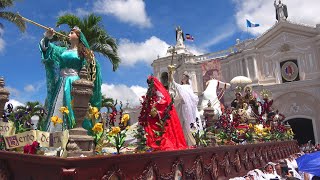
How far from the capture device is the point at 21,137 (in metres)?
4.30

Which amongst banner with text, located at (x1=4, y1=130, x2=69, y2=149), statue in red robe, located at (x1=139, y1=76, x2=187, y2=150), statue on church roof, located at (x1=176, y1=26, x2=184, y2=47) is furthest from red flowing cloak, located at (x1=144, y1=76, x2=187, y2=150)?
statue on church roof, located at (x1=176, y1=26, x2=184, y2=47)

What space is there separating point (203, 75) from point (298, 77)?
966 centimetres

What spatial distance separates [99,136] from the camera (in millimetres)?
4234

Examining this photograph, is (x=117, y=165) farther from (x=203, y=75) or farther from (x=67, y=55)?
(x=203, y=75)

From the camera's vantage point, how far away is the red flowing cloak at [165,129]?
5676mm

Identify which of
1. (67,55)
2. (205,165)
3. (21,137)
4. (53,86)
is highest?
(67,55)

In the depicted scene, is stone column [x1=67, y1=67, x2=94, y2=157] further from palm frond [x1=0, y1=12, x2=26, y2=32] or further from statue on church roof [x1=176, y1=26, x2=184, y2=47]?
statue on church roof [x1=176, y1=26, x2=184, y2=47]

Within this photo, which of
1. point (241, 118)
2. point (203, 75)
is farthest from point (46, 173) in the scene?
point (203, 75)

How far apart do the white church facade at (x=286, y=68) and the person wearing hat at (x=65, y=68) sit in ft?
70.0

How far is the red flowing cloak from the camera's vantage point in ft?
18.6

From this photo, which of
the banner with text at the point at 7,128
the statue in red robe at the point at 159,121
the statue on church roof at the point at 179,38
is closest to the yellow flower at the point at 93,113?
the statue in red robe at the point at 159,121

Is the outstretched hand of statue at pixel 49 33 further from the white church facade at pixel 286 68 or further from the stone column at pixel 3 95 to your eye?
the white church facade at pixel 286 68

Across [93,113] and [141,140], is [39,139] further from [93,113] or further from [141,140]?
[141,140]

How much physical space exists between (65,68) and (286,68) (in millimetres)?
28442
